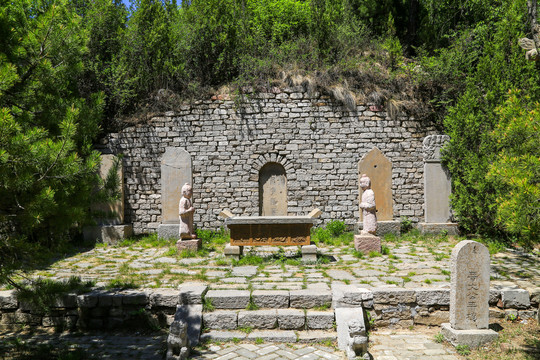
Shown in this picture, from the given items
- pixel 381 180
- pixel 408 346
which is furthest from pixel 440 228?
pixel 408 346

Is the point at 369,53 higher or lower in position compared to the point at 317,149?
higher

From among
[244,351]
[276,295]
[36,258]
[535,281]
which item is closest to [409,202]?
[535,281]

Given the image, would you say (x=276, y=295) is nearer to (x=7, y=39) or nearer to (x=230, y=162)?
(x=7, y=39)

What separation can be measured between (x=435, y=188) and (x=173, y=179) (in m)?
7.15

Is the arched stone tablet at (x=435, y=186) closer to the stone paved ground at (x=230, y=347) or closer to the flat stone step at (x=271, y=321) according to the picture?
the stone paved ground at (x=230, y=347)

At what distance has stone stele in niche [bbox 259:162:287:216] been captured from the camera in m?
11.2

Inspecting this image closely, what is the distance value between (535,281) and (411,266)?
1876 mm

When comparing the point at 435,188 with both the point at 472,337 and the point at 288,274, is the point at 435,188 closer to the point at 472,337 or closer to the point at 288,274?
the point at 288,274

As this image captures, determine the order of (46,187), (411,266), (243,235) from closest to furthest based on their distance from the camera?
1. (46,187)
2. (411,266)
3. (243,235)

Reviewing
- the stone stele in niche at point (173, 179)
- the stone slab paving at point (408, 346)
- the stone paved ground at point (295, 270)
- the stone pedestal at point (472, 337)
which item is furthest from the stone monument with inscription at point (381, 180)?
the stone pedestal at point (472, 337)

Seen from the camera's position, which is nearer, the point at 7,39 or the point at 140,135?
the point at 7,39

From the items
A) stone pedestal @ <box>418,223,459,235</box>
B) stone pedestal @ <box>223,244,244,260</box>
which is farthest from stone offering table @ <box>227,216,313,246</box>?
stone pedestal @ <box>418,223,459,235</box>

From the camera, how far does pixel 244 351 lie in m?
4.48

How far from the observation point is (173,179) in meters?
10.4
